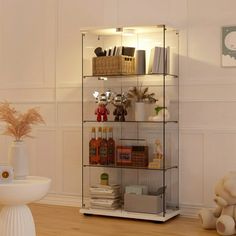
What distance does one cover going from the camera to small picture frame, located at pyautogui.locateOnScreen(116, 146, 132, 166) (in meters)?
5.42

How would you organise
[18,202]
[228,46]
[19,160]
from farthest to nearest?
[228,46] → [19,160] → [18,202]

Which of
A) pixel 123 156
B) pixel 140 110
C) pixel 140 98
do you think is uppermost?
pixel 140 98

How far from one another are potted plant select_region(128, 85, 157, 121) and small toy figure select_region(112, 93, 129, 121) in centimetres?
8

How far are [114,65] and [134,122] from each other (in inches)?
24.7

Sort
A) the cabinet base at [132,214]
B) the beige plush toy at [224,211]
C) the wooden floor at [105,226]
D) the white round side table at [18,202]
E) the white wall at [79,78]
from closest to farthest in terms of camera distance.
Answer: the white round side table at [18,202] → the beige plush toy at [224,211] → the wooden floor at [105,226] → the cabinet base at [132,214] → the white wall at [79,78]

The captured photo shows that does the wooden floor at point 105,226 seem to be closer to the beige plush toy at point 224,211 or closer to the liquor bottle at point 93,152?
the beige plush toy at point 224,211

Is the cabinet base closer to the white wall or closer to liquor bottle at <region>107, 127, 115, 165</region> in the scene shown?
the white wall

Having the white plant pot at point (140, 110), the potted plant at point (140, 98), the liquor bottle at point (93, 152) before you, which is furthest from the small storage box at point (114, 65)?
the liquor bottle at point (93, 152)

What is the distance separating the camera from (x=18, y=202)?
3.83 m

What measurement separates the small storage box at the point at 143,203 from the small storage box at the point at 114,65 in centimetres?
125

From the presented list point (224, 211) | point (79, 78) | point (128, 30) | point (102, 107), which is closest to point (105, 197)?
point (102, 107)

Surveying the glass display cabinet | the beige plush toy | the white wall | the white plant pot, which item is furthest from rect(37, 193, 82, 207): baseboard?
the beige plush toy

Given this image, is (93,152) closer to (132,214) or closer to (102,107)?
(102,107)

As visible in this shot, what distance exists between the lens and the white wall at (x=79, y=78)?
5.31 metres
